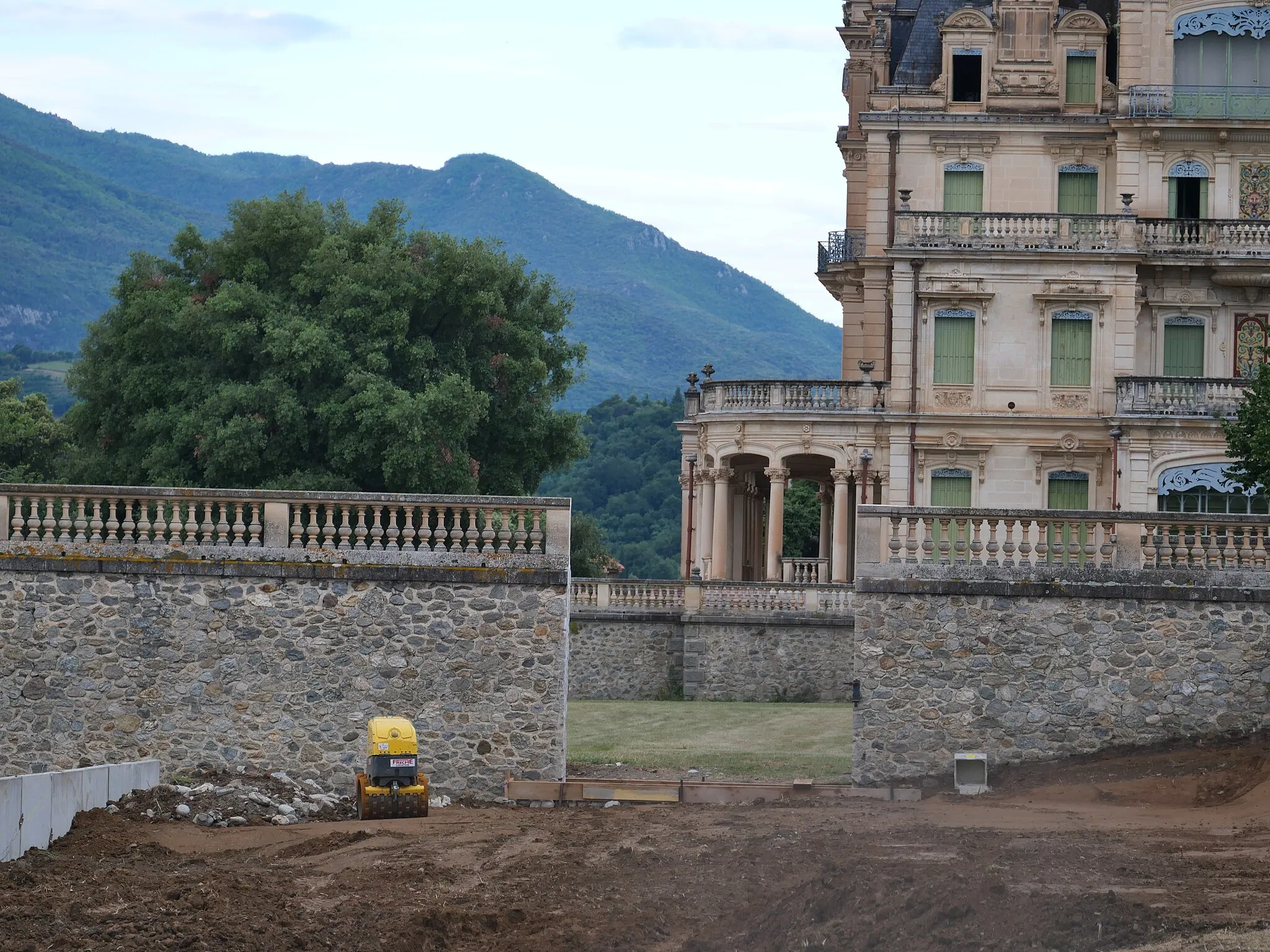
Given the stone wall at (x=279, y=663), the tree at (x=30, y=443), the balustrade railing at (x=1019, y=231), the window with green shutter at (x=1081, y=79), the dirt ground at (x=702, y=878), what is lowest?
the dirt ground at (x=702, y=878)

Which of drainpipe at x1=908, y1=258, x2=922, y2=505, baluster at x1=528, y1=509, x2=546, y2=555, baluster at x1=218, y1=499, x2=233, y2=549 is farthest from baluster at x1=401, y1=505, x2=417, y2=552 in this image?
drainpipe at x1=908, y1=258, x2=922, y2=505

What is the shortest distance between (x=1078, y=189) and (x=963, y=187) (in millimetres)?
2940

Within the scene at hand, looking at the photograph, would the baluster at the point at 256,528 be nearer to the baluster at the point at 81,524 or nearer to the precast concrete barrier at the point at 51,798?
the baluster at the point at 81,524

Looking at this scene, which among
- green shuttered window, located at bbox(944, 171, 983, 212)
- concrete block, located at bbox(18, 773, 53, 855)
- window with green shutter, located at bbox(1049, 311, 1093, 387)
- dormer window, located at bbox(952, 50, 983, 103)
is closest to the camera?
concrete block, located at bbox(18, 773, 53, 855)

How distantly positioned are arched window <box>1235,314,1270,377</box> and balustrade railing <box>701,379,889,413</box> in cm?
891

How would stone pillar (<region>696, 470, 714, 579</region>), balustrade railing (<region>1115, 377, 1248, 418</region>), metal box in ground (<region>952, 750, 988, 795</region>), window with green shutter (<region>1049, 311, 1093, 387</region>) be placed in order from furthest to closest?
stone pillar (<region>696, 470, 714, 579</region>), window with green shutter (<region>1049, 311, 1093, 387</region>), balustrade railing (<region>1115, 377, 1248, 418</region>), metal box in ground (<region>952, 750, 988, 795</region>)

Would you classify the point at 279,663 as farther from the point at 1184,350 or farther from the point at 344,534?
the point at 1184,350

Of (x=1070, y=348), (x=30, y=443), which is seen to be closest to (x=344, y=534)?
(x=1070, y=348)

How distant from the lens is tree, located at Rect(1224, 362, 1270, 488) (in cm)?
2939

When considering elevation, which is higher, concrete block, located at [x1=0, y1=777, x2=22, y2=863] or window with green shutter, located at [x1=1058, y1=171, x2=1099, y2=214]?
window with green shutter, located at [x1=1058, y1=171, x2=1099, y2=214]

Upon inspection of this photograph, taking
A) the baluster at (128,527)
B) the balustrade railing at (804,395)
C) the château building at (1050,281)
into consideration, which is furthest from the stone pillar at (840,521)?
the baluster at (128,527)

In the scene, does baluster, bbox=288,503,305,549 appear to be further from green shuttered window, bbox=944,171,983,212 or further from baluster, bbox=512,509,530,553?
green shuttered window, bbox=944,171,983,212

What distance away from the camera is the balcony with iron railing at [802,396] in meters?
49.7

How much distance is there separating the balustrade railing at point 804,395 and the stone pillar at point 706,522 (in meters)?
2.08
